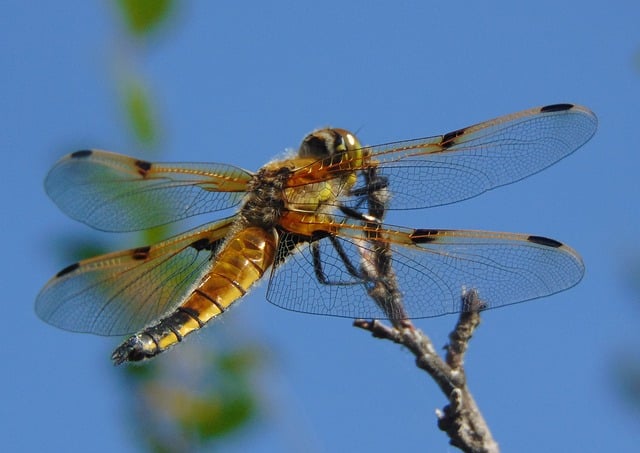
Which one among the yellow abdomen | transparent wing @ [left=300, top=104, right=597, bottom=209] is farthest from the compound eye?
the yellow abdomen

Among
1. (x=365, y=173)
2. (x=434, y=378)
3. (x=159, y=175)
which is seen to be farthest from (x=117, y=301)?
(x=434, y=378)

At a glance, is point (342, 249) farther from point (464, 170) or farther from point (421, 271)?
point (464, 170)

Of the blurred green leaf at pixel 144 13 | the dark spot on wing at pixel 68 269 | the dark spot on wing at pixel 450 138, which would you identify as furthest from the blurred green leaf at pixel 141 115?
the dark spot on wing at pixel 450 138

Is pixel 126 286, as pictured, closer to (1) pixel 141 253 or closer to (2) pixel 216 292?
(1) pixel 141 253

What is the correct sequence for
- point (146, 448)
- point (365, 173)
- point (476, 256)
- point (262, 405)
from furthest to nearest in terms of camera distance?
point (365, 173) → point (476, 256) → point (262, 405) → point (146, 448)

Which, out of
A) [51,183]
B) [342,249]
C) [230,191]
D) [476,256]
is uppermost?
[51,183]

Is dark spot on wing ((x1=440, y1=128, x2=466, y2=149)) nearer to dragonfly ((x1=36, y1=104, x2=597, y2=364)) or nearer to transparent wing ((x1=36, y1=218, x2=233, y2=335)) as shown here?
dragonfly ((x1=36, y1=104, x2=597, y2=364))

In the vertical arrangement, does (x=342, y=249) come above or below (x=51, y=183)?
below
